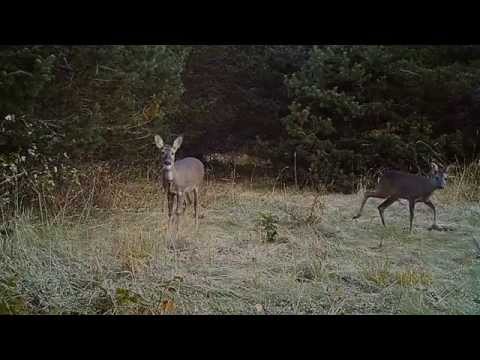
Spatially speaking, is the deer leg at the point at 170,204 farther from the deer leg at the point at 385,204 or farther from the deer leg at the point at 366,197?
the deer leg at the point at 385,204

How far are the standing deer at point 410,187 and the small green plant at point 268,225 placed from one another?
1.56 ft

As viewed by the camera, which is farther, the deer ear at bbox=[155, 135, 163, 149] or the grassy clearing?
the deer ear at bbox=[155, 135, 163, 149]

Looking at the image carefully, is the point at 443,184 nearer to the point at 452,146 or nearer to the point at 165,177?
the point at 452,146

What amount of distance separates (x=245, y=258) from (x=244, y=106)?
904mm

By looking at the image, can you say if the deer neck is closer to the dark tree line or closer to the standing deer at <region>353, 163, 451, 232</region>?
the dark tree line

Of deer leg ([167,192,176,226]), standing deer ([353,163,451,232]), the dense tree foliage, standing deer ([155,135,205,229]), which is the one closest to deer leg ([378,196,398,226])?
standing deer ([353,163,451,232])

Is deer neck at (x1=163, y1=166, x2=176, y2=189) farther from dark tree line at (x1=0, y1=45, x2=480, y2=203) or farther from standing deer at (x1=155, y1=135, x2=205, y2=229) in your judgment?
dark tree line at (x1=0, y1=45, x2=480, y2=203)

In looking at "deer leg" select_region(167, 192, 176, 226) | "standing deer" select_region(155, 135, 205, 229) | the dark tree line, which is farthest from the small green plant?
"deer leg" select_region(167, 192, 176, 226)

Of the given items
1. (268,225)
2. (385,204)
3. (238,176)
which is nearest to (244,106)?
(238,176)

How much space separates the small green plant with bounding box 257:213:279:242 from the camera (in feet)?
12.9

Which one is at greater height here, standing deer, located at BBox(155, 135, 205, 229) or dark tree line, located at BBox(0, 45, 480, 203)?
dark tree line, located at BBox(0, 45, 480, 203)

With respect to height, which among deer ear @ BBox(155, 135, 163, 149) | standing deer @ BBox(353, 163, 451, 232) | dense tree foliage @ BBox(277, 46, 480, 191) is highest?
dense tree foliage @ BBox(277, 46, 480, 191)

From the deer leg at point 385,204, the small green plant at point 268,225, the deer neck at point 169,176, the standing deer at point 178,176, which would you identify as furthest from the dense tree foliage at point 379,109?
the deer neck at point 169,176

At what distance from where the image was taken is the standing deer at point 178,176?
3936mm
